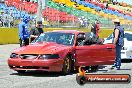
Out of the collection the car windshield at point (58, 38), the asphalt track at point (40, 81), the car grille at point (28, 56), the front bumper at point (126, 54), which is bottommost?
the front bumper at point (126, 54)

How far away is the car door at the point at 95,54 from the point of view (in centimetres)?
1313

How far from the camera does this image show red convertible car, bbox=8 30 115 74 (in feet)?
39.5

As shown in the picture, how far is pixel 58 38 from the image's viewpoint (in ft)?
44.0

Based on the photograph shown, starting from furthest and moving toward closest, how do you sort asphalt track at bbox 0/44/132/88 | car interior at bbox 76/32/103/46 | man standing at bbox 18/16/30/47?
man standing at bbox 18/16/30/47
car interior at bbox 76/32/103/46
asphalt track at bbox 0/44/132/88

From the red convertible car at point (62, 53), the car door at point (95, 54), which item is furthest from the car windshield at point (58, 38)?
the car door at point (95, 54)

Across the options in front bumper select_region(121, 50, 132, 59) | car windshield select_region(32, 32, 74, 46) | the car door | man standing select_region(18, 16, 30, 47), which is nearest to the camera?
the car door

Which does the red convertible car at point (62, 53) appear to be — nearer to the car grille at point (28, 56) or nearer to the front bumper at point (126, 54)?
the car grille at point (28, 56)

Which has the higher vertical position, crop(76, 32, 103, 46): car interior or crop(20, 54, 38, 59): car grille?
crop(76, 32, 103, 46): car interior

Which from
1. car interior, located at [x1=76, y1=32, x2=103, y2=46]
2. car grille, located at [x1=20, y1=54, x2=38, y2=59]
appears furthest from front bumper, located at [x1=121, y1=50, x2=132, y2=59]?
car grille, located at [x1=20, y1=54, x2=38, y2=59]

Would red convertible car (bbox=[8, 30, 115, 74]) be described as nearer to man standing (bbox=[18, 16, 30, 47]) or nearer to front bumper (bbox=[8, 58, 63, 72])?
front bumper (bbox=[8, 58, 63, 72])

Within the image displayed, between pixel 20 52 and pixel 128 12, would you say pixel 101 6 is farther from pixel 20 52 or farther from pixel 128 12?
pixel 20 52

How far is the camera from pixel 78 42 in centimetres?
1348

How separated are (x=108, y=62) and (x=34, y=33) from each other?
343cm

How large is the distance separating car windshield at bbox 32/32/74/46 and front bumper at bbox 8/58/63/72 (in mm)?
1230
